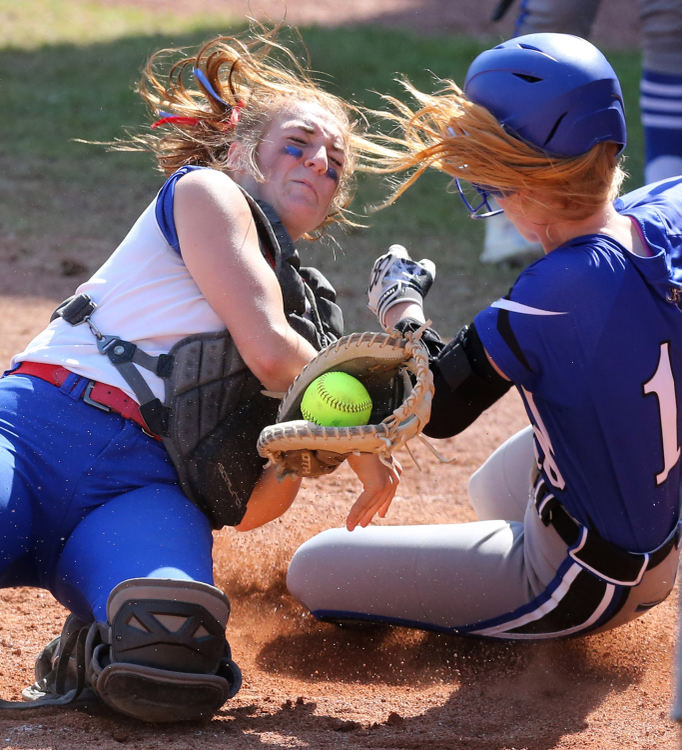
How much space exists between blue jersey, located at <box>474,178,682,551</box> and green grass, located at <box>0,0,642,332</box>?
254cm

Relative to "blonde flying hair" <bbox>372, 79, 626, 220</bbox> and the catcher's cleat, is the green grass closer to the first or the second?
"blonde flying hair" <bbox>372, 79, 626, 220</bbox>

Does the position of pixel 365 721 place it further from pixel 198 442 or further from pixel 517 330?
pixel 517 330

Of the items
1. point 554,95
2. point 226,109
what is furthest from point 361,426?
point 226,109

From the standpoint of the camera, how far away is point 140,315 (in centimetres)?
249

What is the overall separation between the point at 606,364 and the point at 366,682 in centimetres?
100

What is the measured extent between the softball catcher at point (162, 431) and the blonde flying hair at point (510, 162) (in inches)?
17.2

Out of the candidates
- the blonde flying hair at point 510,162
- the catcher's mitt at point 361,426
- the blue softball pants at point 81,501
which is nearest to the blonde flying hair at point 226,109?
the blonde flying hair at point 510,162

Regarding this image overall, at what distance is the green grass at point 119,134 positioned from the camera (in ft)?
19.5

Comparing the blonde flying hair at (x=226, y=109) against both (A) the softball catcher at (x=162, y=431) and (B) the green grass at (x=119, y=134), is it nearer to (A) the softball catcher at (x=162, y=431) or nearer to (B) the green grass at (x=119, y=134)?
(A) the softball catcher at (x=162, y=431)

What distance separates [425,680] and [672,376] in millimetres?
949

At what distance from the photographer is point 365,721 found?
7.62 feet

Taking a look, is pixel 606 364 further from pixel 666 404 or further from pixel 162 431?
pixel 162 431

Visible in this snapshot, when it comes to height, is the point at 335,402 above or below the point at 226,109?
below

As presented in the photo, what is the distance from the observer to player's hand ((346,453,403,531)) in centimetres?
236
